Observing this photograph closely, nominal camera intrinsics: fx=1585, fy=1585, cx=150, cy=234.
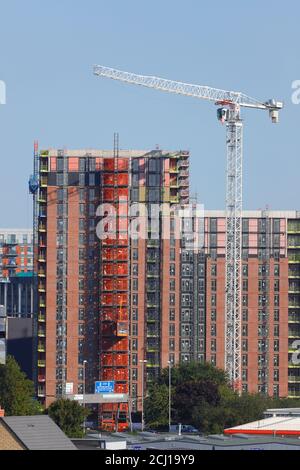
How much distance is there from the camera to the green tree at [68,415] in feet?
437

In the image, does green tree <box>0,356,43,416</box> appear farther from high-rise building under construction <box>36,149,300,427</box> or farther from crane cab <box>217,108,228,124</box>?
crane cab <box>217,108,228,124</box>

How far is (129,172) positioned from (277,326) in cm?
2938

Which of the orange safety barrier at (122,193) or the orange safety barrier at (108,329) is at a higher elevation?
the orange safety barrier at (122,193)

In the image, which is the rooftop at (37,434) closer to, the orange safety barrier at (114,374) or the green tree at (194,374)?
the green tree at (194,374)

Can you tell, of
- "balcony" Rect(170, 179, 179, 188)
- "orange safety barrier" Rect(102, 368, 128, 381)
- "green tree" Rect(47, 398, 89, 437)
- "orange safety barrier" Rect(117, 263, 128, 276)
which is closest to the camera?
"green tree" Rect(47, 398, 89, 437)

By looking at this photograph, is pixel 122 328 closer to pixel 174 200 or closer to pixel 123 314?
pixel 123 314

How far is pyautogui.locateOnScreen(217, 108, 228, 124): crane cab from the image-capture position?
193413 millimetres

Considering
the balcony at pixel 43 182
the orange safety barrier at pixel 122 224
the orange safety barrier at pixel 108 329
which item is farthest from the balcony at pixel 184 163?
the orange safety barrier at pixel 108 329

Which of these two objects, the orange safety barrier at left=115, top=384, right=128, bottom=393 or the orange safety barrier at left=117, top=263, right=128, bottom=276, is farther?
the orange safety barrier at left=117, top=263, right=128, bottom=276

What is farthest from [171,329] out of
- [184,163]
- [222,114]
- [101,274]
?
[222,114]

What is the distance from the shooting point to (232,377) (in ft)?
605

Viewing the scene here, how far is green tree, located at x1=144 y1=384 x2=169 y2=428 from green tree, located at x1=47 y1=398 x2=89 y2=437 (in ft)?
75.5

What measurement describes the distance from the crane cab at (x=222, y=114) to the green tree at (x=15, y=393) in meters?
49.6

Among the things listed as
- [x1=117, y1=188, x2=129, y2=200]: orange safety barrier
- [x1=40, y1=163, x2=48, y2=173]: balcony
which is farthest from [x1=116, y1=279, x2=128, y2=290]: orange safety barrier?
[x1=40, y1=163, x2=48, y2=173]: balcony
